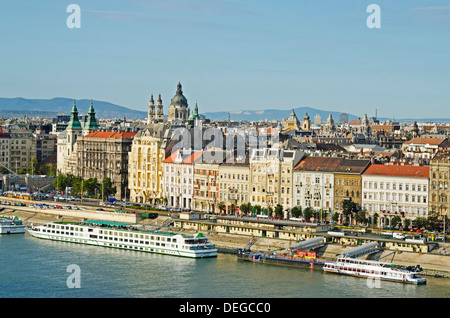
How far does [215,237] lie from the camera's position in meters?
64.1

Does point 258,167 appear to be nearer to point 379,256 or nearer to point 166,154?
point 166,154

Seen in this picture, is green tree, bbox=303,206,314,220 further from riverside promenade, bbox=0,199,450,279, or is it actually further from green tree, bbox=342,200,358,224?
riverside promenade, bbox=0,199,450,279

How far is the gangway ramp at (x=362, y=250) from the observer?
2119 inches

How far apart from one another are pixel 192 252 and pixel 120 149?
35484 millimetres

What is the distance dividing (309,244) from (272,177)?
1527 cm

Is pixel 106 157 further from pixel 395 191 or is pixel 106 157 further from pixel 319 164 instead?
pixel 395 191

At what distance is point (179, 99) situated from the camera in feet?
561

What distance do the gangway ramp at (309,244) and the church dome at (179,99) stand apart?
113903mm

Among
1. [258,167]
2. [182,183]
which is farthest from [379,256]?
[182,183]

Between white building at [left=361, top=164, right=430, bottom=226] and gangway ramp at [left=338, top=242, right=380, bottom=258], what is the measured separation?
850cm

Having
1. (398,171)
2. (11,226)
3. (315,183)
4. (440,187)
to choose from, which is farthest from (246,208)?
(11,226)

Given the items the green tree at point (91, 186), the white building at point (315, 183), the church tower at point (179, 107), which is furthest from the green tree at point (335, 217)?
the church tower at point (179, 107)

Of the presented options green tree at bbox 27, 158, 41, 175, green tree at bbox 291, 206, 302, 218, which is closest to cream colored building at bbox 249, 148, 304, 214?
green tree at bbox 291, 206, 302, 218
